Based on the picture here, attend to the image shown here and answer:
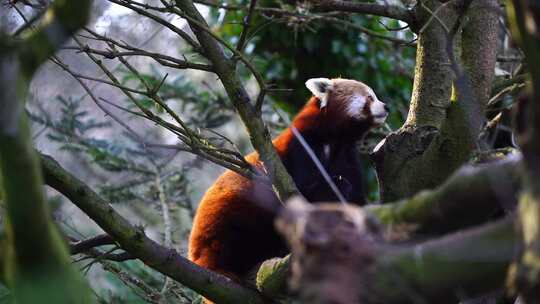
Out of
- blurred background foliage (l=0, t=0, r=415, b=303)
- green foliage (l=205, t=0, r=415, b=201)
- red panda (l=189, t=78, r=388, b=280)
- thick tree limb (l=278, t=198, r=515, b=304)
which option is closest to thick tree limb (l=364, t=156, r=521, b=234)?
thick tree limb (l=278, t=198, r=515, b=304)

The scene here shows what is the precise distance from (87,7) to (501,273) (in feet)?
3.82

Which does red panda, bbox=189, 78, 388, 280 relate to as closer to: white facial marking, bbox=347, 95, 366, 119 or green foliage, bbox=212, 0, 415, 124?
white facial marking, bbox=347, 95, 366, 119

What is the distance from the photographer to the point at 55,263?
1905 mm

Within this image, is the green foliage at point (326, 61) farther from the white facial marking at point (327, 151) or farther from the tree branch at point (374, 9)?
the tree branch at point (374, 9)

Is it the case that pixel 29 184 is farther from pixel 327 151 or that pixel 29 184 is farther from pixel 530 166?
pixel 327 151

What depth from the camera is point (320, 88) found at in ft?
18.2

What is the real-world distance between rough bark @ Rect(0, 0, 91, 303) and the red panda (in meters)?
2.26

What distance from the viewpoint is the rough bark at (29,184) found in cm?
177

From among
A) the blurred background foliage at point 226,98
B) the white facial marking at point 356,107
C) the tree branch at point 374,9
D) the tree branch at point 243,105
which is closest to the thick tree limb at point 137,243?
the tree branch at point 243,105

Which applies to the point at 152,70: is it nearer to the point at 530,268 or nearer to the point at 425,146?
the point at 425,146

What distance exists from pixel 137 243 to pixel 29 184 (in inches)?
45.4

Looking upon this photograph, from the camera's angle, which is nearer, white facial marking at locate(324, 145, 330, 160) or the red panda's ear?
white facial marking at locate(324, 145, 330, 160)

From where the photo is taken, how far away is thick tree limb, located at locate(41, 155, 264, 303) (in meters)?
2.80

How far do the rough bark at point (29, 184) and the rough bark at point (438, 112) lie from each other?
1.79m
